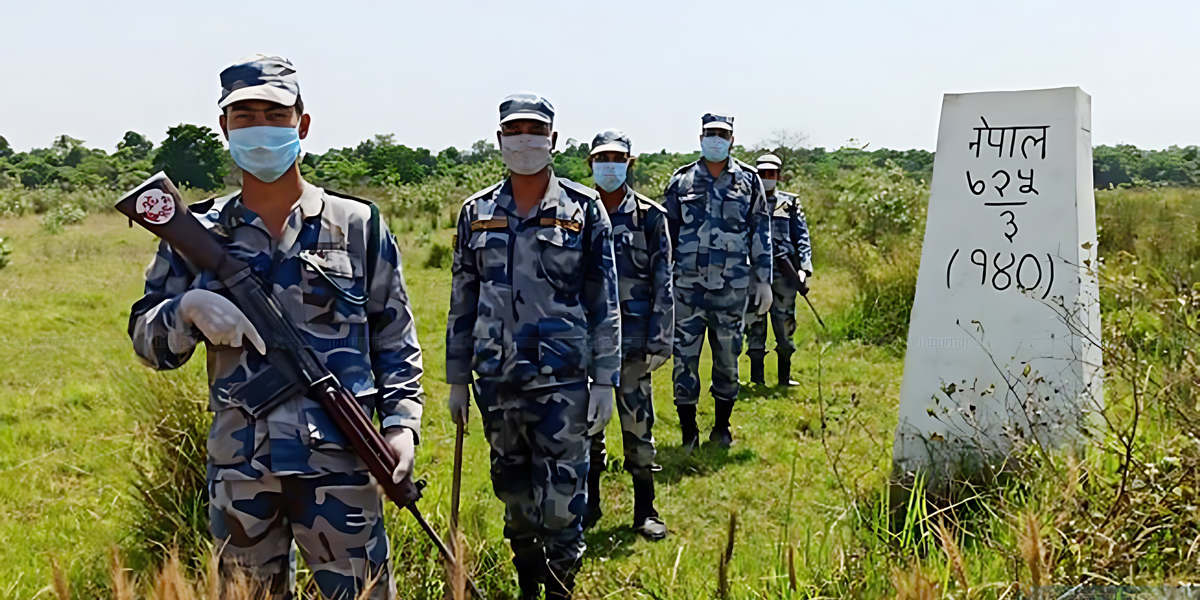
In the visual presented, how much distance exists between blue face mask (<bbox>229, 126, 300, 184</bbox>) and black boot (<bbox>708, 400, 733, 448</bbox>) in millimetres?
3854

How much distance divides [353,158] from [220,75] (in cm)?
639

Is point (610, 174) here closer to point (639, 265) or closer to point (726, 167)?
point (639, 265)

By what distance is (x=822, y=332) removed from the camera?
9109 millimetres

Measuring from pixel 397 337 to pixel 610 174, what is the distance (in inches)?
85.7

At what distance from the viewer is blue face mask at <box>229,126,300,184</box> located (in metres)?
→ 2.24

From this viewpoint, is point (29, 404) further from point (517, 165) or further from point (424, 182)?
point (424, 182)

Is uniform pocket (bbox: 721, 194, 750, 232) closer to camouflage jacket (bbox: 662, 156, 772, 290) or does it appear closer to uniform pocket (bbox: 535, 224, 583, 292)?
camouflage jacket (bbox: 662, 156, 772, 290)

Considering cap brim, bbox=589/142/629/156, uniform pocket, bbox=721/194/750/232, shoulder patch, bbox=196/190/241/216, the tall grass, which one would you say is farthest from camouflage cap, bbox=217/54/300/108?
uniform pocket, bbox=721/194/750/232

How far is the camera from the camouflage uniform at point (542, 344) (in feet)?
9.96

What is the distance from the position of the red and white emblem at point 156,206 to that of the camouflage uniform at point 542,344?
1.17 meters

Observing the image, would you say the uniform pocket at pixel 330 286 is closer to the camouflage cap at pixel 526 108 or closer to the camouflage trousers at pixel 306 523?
the camouflage trousers at pixel 306 523

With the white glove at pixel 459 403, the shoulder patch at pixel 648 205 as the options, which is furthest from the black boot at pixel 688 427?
the white glove at pixel 459 403

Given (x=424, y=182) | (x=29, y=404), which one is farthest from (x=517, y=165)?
(x=424, y=182)

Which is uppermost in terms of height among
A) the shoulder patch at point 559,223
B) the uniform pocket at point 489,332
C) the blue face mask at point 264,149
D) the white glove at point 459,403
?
the blue face mask at point 264,149
